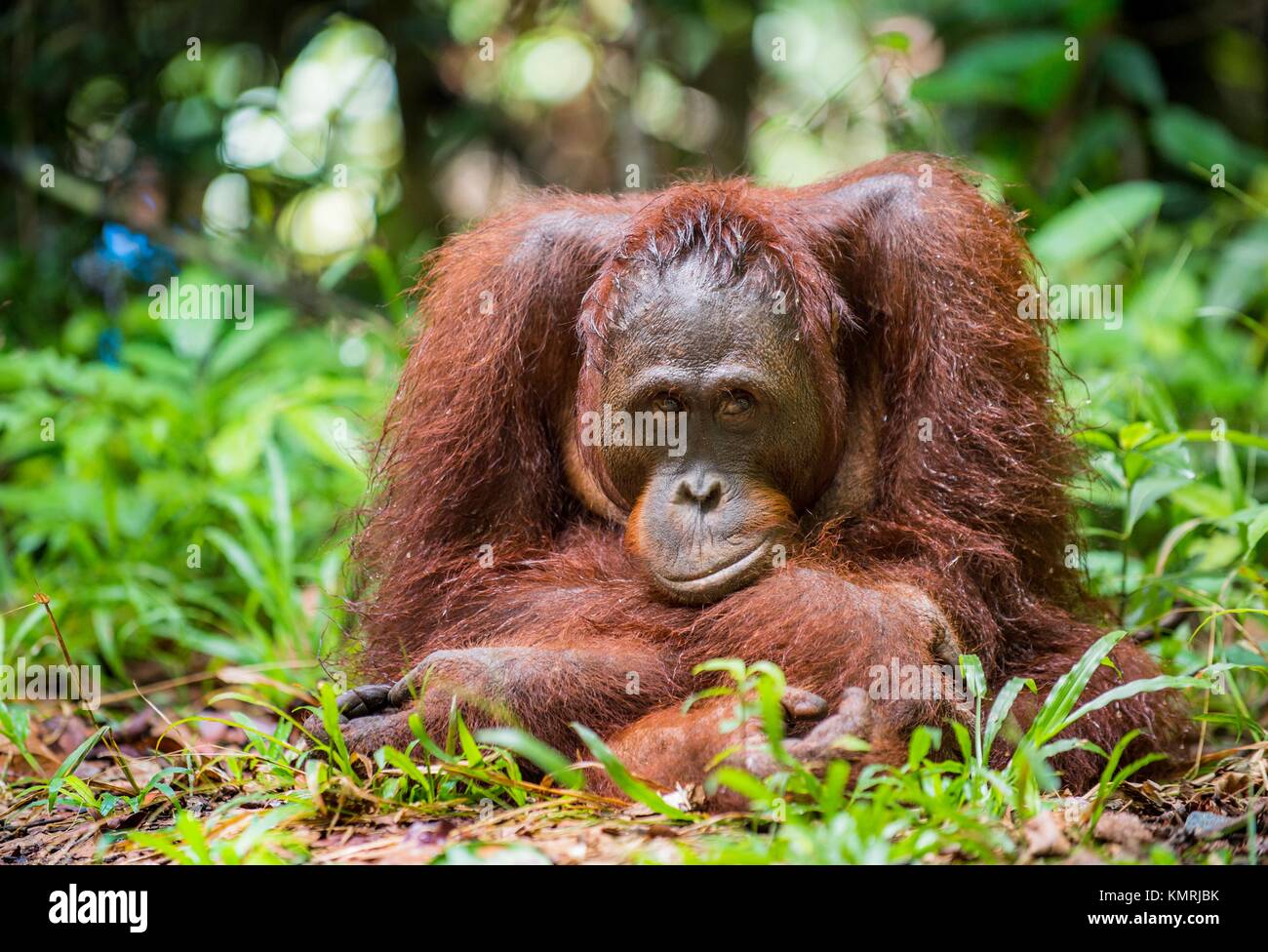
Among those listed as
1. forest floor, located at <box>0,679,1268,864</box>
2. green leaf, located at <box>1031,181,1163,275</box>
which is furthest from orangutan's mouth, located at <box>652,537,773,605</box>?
green leaf, located at <box>1031,181,1163,275</box>

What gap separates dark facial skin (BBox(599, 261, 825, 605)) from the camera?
300cm

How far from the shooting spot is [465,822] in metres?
2.69

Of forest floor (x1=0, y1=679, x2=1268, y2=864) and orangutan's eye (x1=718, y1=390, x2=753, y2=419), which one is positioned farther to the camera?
orangutan's eye (x1=718, y1=390, x2=753, y2=419)

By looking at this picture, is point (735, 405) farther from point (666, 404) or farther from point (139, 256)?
point (139, 256)

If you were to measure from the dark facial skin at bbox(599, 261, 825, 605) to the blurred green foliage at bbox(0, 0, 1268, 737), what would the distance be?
2.09ft

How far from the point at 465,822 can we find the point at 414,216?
19.9ft

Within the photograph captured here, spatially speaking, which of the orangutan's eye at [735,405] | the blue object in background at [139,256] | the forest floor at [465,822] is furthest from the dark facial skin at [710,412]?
the blue object in background at [139,256]

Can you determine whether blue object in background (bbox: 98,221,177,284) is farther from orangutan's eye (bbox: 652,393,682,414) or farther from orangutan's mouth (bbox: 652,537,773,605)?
orangutan's mouth (bbox: 652,537,773,605)

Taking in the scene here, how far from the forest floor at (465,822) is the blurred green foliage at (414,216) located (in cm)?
62

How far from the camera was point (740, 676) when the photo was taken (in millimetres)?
2439

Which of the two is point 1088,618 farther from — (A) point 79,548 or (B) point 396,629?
(A) point 79,548

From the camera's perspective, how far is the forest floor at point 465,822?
231cm

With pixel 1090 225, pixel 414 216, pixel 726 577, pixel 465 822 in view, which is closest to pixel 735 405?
pixel 726 577
